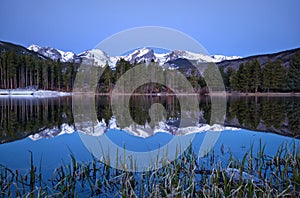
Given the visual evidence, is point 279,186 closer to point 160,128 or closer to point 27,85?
point 160,128

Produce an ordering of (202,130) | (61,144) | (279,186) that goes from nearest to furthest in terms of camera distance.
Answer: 1. (279,186)
2. (61,144)
3. (202,130)

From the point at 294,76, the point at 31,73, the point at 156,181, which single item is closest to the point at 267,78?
the point at 294,76

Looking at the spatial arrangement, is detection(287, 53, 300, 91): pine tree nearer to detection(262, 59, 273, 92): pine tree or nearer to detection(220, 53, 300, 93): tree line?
detection(220, 53, 300, 93): tree line

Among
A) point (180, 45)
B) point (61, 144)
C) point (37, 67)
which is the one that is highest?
point (37, 67)

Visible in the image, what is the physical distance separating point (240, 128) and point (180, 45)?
8.15 meters

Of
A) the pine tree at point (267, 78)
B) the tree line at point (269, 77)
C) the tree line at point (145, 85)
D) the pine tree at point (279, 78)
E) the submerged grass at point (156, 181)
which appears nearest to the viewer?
the submerged grass at point (156, 181)

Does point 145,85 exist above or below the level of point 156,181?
above

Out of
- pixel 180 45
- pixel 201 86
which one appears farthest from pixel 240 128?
pixel 201 86

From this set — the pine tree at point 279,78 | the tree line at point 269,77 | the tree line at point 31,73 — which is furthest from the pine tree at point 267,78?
the tree line at point 31,73

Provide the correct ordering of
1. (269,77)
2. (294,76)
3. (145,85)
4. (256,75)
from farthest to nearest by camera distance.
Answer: (256,75), (269,77), (145,85), (294,76)

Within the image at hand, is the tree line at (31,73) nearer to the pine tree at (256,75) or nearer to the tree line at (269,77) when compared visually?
the tree line at (269,77)

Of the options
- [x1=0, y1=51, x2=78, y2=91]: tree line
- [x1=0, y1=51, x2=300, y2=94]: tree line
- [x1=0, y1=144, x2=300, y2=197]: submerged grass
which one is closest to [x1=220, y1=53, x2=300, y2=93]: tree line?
[x1=0, y1=51, x2=300, y2=94]: tree line

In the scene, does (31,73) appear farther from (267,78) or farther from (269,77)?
(269,77)

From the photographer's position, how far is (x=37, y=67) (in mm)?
77750
